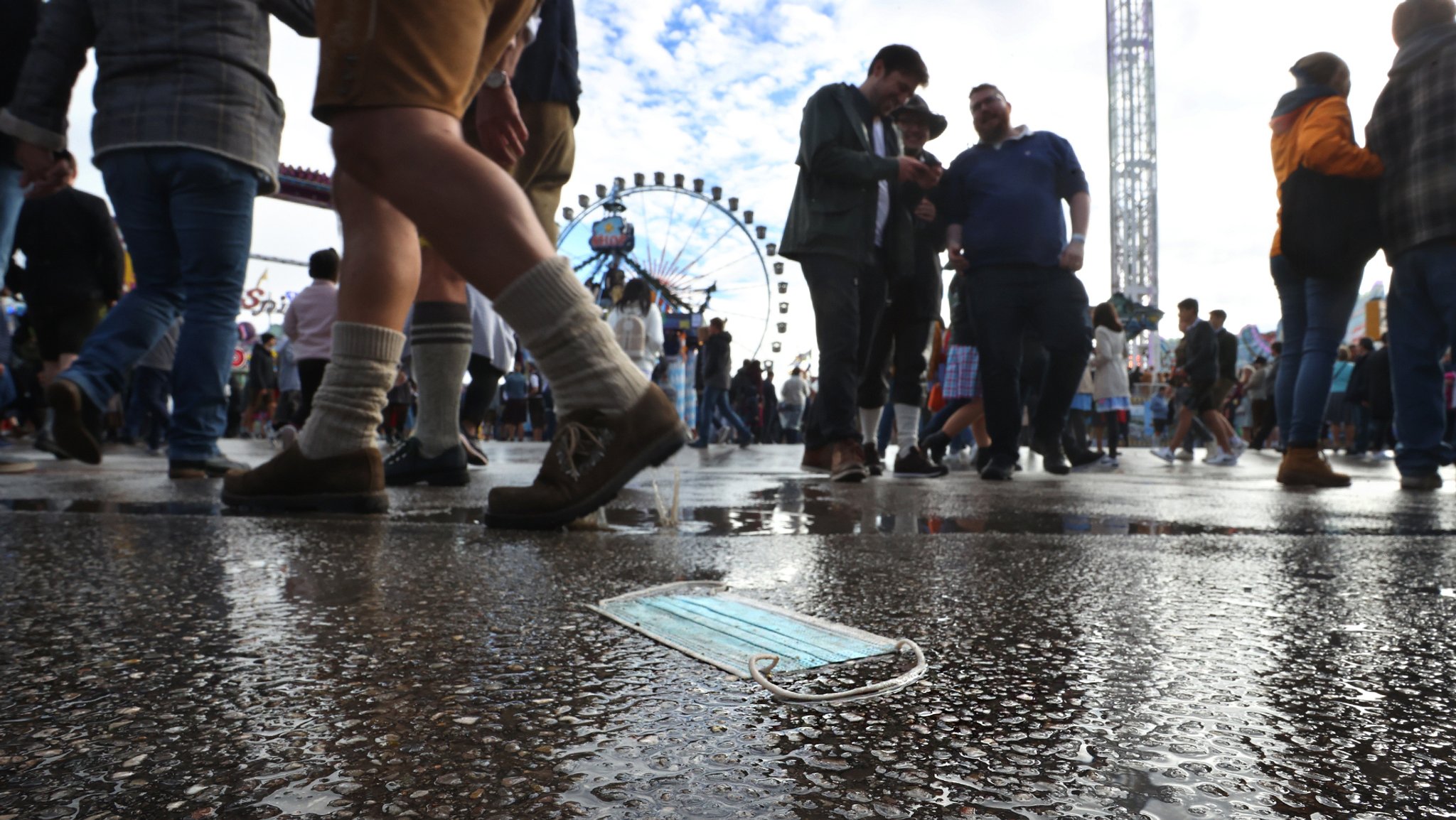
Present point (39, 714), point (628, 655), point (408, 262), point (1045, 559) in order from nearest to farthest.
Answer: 1. point (39, 714)
2. point (628, 655)
3. point (1045, 559)
4. point (408, 262)

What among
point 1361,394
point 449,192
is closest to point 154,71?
point 449,192

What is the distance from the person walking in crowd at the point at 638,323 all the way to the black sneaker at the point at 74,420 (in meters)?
4.12

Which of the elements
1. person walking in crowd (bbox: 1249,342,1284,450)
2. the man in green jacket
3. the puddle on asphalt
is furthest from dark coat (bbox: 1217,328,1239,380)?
the puddle on asphalt

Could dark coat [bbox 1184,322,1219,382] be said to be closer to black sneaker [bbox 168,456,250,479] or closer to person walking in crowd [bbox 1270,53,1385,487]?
person walking in crowd [bbox 1270,53,1385,487]

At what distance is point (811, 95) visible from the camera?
3.29m

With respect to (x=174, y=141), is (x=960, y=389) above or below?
below

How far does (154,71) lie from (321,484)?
1.41 m

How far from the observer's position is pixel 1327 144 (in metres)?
3.03

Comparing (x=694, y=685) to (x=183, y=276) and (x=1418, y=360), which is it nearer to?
(x=183, y=276)

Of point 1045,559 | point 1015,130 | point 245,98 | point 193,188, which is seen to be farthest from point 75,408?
point 1015,130

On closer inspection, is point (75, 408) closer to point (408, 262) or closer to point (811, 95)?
point (408, 262)

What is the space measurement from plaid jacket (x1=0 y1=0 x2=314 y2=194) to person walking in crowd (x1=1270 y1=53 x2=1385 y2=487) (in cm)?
300

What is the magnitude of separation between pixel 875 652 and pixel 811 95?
292 cm

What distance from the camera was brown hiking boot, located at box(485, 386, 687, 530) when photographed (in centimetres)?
128
